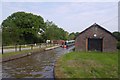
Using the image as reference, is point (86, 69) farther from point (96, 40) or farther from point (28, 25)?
point (28, 25)

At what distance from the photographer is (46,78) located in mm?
14219

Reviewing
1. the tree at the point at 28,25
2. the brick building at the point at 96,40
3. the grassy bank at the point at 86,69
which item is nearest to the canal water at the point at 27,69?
the grassy bank at the point at 86,69

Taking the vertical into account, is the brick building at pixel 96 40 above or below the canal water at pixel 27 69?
above

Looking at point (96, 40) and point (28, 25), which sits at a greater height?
point (28, 25)

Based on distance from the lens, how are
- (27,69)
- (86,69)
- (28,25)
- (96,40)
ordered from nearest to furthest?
(86,69) → (27,69) → (96,40) → (28,25)

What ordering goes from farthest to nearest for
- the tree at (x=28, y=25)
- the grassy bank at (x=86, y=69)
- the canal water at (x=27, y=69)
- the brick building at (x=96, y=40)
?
1. the tree at (x=28, y=25)
2. the brick building at (x=96, y=40)
3. the canal water at (x=27, y=69)
4. the grassy bank at (x=86, y=69)

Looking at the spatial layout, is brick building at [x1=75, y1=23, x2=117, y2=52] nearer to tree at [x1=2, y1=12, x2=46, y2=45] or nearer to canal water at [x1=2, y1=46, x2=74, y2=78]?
canal water at [x1=2, y1=46, x2=74, y2=78]

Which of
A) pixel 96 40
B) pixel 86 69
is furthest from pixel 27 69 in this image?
pixel 96 40

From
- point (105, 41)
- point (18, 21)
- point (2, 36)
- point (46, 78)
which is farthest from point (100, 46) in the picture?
point (18, 21)

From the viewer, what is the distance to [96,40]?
145 ft

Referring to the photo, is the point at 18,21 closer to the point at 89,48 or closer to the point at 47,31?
the point at 47,31

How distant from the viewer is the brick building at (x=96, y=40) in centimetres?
→ 4347

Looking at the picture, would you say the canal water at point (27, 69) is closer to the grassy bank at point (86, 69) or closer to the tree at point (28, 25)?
the grassy bank at point (86, 69)

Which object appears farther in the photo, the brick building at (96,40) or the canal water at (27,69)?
the brick building at (96,40)
